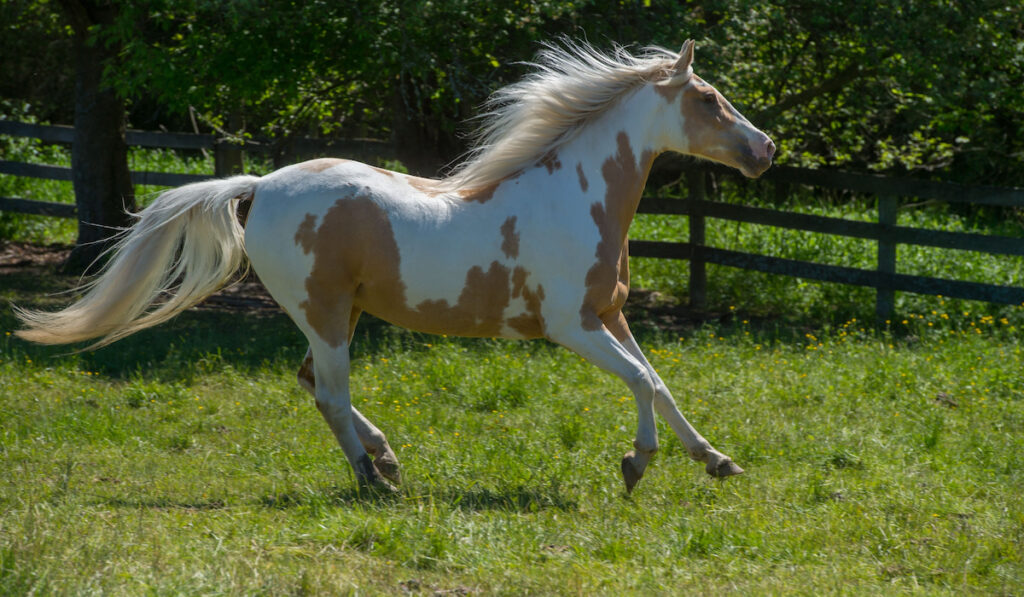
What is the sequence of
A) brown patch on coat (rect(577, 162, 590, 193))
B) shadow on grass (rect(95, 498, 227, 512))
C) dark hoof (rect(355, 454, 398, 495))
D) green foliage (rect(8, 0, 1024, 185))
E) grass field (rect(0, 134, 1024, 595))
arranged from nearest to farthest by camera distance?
1. grass field (rect(0, 134, 1024, 595))
2. shadow on grass (rect(95, 498, 227, 512))
3. dark hoof (rect(355, 454, 398, 495))
4. brown patch on coat (rect(577, 162, 590, 193))
5. green foliage (rect(8, 0, 1024, 185))

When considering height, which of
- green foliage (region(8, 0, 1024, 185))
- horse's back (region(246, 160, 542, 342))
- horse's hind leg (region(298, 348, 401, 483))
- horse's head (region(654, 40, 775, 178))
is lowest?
horse's hind leg (region(298, 348, 401, 483))

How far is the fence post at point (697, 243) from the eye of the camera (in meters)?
11.2

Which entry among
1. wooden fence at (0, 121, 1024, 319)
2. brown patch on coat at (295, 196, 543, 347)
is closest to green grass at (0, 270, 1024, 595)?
brown patch on coat at (295, 196, 543, 347)

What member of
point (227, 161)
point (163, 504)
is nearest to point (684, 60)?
point (163, 504)

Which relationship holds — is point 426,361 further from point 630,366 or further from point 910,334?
point 910,334

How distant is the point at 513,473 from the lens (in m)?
5.32

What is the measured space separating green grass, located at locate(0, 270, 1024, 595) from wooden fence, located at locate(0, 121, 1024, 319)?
3.20 ft

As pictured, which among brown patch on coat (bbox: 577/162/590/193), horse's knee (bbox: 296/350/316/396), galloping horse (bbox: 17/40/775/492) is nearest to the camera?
galloping horse (bbox: 17/40/775/492)

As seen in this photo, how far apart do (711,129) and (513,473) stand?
2.12 metres

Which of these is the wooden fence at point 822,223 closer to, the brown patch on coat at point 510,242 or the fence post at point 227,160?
the fence post at point 227,160

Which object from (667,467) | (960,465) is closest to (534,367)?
(667,467)

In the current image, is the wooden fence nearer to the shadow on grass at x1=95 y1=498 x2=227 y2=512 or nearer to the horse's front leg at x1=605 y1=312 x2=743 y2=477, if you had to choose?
the horse's front leg at x1=605 y1=312 x2=743 y2=477

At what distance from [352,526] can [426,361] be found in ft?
11.4

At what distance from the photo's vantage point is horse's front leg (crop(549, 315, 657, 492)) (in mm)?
5102
